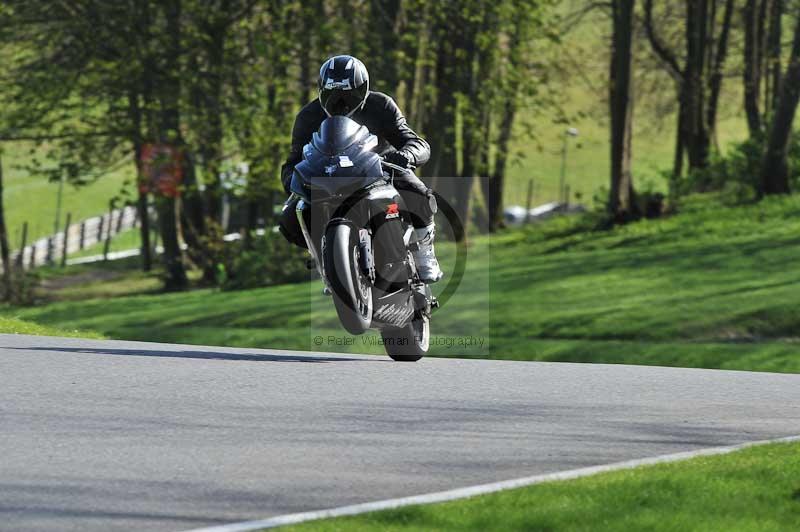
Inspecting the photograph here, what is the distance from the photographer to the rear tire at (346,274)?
35.3ft

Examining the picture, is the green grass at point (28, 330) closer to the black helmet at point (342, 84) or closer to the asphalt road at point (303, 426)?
the asphalt road at point (303, 426)

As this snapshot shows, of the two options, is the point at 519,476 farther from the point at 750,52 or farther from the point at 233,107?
the point at 750,52

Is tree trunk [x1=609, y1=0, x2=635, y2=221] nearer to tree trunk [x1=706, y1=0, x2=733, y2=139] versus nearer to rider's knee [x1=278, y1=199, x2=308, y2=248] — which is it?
tree trunk [x1=706, y1=0, x2=733, y2=139]

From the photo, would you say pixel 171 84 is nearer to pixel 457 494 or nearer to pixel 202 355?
pixel 202 355

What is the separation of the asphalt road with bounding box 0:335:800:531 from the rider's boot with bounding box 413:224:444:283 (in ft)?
2.41

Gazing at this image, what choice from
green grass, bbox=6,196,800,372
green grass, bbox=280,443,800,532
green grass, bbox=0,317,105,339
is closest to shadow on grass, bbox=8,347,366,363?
green grass, bbox=0,317,105,339

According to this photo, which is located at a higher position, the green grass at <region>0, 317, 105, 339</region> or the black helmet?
the black helmet

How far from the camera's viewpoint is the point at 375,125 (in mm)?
11719

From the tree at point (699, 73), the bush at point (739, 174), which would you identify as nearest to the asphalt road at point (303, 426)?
the bush at point (739, 174)

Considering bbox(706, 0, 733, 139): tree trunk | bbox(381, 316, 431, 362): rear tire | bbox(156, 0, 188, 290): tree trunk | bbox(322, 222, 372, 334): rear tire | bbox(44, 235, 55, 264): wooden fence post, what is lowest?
bbox(381, 316, 431, 362): rear tire

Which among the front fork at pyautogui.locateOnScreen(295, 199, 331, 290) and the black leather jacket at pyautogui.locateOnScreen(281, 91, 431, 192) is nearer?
the front fork at pyautogui.locateOnScreen(295, 199, 331, 290)

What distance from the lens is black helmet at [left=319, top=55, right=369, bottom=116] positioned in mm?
11266

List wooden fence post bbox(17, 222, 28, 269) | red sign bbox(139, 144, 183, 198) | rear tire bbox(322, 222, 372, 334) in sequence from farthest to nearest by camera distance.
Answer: wooden fence post bbox(17, 222, 28, 269)
red sign bbox(139, 144, 183, 198)
rear tire bbox(322, 222, 372, 334)

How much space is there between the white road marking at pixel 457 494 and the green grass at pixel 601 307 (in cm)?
795
